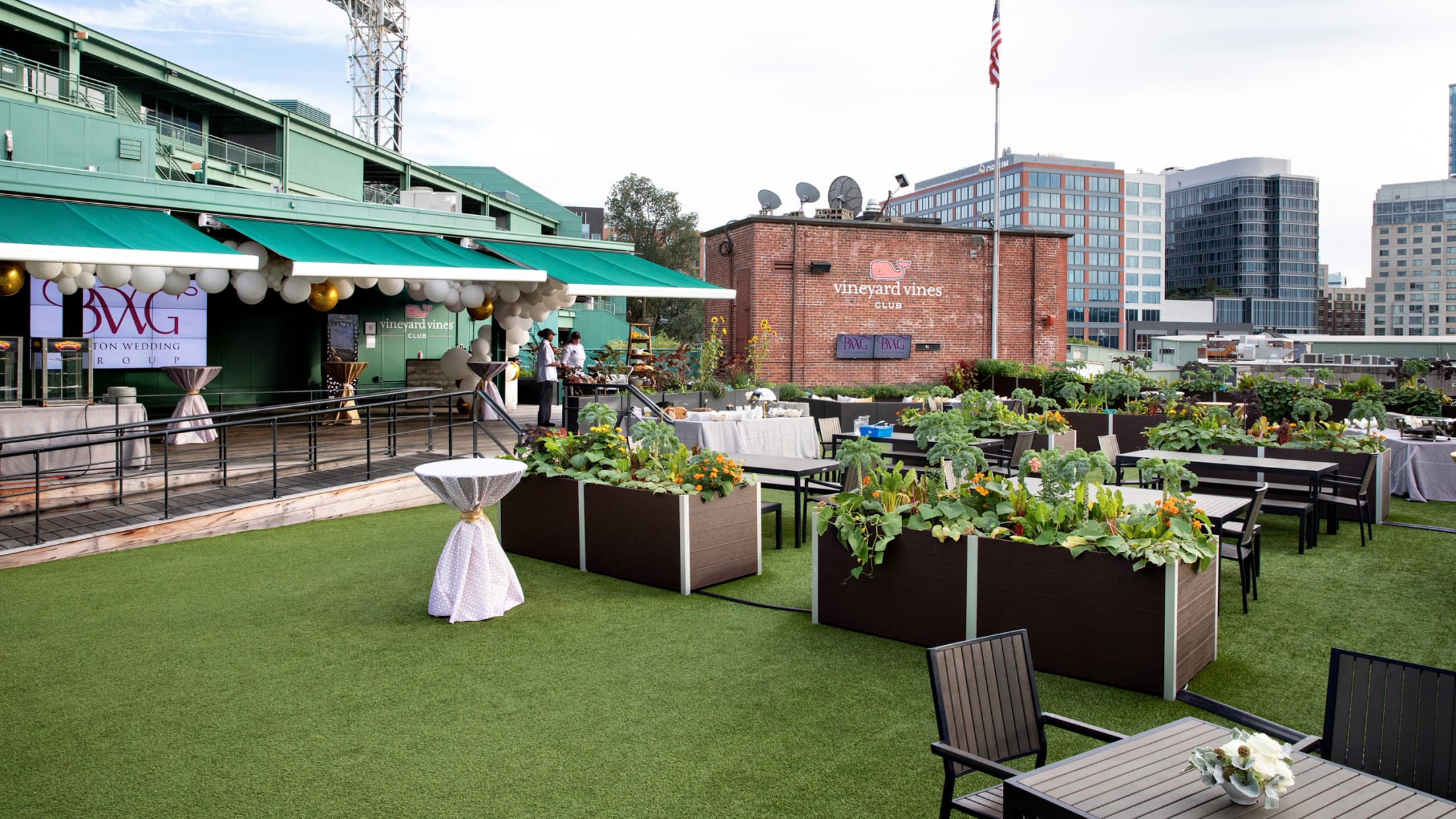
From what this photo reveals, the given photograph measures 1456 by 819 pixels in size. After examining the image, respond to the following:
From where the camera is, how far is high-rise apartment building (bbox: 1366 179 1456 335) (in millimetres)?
152375

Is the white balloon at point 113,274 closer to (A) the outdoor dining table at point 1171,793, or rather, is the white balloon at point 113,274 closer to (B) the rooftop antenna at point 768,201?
(A) the outdoor dining table at point 1171,793

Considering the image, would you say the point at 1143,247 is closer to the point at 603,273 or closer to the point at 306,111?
the point at 306,111

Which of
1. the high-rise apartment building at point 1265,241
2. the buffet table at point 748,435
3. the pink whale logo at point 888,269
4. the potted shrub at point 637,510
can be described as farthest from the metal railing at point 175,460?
the high-rise apartment building at point 1265,241

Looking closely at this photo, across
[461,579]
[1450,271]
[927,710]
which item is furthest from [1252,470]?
[1450,271]

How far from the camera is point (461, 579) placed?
20.6 feet

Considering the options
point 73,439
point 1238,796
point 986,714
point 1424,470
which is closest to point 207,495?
point 73,439

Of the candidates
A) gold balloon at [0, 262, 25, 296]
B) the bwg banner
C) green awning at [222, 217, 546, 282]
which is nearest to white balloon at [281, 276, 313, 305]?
green awning at [222, 217, 546, 282]

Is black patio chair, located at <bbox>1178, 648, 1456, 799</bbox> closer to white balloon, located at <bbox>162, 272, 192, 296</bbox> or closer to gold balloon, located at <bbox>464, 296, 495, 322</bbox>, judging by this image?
white balloon, located at <bbox>162, 272, 192, 296</bbox>

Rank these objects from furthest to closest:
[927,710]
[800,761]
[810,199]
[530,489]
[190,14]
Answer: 1. [190,14]
2. [810,199]
3. [530,489]
4. [927,710]
5. [800,761]

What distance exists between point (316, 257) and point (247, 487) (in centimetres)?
321

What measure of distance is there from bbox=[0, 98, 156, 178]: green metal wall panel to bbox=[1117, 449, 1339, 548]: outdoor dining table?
616 inches

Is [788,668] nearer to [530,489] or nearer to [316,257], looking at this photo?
[530,489]

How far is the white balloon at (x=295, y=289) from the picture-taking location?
473 inches

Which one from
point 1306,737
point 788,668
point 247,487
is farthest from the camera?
point 247,487
